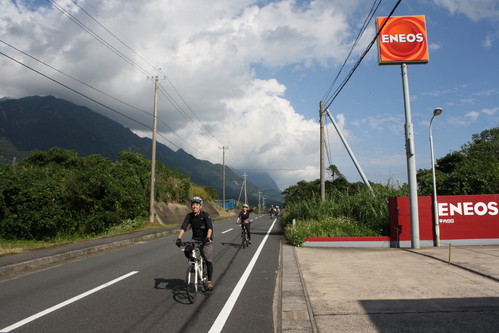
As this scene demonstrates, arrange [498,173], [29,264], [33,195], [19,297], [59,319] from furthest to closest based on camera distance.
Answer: [33,195] → [498,173] → [29,264] → [19,297] → [59,319]

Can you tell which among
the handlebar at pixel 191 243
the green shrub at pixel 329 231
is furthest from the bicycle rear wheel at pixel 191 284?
the green shrub at pixel 329 231

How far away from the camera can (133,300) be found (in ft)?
19.1

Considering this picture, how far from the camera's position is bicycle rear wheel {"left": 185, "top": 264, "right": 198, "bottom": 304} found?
561 cm

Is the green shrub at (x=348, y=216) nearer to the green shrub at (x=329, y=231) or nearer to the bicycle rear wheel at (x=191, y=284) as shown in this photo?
the green shrub at (x=329, y=231)

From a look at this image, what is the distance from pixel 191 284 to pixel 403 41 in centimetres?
1315

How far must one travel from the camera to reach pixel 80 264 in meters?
10.1

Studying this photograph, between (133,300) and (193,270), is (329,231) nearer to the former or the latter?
(193,270)

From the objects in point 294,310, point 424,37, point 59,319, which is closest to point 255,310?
point 294,310

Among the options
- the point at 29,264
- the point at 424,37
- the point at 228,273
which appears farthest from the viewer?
the point at 424,37

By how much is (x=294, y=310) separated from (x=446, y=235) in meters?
9.60

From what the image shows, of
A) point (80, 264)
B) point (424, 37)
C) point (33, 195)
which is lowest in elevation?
point (80, 264)

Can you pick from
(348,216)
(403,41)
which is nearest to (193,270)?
(348,216)

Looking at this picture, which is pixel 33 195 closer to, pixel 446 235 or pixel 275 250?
pixel 275 250

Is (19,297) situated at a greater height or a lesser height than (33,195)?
lesser
